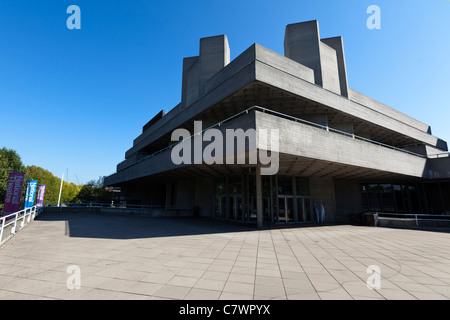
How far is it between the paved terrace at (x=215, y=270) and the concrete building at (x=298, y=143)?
5903mm

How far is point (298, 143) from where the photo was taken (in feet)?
40.5

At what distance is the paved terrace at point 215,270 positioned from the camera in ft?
12.9

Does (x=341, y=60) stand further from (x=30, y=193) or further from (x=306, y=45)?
(x=30, y=193)

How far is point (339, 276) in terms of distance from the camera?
16.2 feet

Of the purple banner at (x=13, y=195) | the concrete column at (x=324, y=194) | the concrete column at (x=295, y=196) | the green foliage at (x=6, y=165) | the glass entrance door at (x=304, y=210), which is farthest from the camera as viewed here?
the green foliage at (x=6, y=165)

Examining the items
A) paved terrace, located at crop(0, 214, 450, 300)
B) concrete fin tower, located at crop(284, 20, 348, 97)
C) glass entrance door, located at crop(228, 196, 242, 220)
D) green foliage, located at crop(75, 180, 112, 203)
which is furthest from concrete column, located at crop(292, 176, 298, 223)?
green foliage, located at crop(75, 180, 112, 203)

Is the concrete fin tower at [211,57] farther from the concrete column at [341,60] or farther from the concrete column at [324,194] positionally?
the concrete column at [324,194]

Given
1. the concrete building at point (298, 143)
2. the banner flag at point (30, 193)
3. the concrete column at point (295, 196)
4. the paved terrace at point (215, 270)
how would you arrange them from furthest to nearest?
1. the concrete column at point (295, 196)
2. the banner flag at point (30, 193)
3. the concrete building at point (298, 143)
4. the paved terrace at point (215, 270)

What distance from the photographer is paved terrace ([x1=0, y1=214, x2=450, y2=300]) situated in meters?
3.93

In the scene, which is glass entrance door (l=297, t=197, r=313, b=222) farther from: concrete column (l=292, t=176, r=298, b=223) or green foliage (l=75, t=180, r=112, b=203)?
green foliage (l=75, t=180, r=112, b=203)

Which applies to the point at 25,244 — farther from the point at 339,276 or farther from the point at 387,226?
the point at 387,226

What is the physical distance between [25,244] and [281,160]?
13.3 meters

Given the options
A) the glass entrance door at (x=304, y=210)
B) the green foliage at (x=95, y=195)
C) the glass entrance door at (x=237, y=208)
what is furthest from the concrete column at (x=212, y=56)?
the green foliage at (x=95, y=195)
